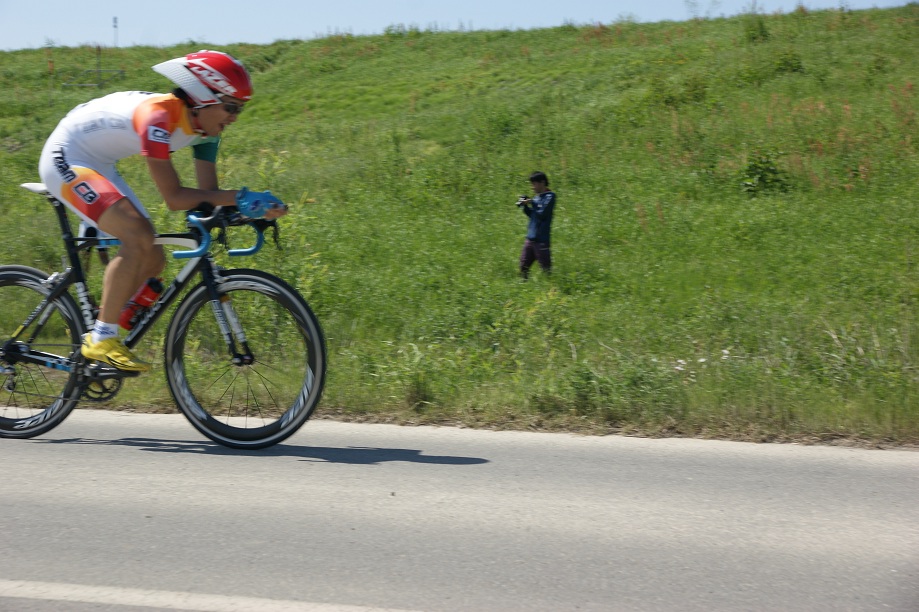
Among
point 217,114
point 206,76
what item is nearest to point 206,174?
point 217,114

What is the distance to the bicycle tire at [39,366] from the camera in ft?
17.7

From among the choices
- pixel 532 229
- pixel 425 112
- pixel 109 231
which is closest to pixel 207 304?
pixel 109 231

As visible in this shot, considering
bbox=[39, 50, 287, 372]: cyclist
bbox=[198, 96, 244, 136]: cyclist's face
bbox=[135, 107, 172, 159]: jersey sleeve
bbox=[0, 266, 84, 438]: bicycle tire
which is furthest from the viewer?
bbox=[0, 266, 84, 438]: bicycle tire

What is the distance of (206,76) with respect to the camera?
15.9ft

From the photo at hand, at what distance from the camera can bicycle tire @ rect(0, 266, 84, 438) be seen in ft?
17.7

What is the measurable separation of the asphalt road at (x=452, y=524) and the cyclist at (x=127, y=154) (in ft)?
3.07

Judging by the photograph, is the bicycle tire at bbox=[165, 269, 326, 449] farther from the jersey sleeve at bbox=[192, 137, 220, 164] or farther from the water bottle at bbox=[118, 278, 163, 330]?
the jersey sleeve at bbox=[192, 137, 220, 164]

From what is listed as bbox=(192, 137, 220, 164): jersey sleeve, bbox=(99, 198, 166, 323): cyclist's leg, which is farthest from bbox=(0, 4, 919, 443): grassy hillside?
bbox=(192, 137, 220, 164): jersey sleeve

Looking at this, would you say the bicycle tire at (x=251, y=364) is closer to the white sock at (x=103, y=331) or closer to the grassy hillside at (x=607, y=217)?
the white sock at (x=103, y=331)

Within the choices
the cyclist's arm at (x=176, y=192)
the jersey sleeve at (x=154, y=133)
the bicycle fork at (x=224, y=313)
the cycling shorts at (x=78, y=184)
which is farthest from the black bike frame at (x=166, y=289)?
the jersey sleeve at (x=154, y=133)

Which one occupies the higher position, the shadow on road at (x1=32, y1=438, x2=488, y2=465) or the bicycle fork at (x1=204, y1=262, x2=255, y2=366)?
the bicycle fork at (x1=204, y1=262, x2=255, y2=366)

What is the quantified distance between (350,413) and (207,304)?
131cm

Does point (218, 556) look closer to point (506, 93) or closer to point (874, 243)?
point (874, 243)

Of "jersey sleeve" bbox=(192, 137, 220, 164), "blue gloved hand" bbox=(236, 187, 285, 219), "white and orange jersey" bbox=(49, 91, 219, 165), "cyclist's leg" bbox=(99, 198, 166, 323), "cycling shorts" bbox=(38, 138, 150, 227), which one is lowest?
"cyclist's leg" bbox=(99, 198, 166, 323)
